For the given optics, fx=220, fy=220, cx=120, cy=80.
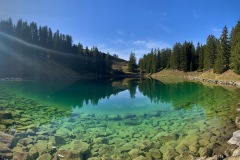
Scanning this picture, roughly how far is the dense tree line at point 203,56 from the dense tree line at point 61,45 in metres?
35.1

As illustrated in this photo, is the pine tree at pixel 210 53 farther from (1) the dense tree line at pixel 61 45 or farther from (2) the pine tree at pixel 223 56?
(1) the dense tree line at pixel 61 45

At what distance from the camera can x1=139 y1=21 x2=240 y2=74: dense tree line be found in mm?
67769

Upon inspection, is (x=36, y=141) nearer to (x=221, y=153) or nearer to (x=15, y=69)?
(x=221, y=153)

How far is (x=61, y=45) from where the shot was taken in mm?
136000

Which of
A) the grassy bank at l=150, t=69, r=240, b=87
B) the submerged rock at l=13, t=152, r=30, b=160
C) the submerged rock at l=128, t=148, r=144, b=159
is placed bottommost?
the submerged rock at l=128, t=148, r=144, b=159

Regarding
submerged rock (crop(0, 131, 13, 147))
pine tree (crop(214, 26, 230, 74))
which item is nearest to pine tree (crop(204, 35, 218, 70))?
pine tree (crop(214, 26, 230, 74))

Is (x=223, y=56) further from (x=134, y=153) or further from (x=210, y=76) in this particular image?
(x=134, y=153)

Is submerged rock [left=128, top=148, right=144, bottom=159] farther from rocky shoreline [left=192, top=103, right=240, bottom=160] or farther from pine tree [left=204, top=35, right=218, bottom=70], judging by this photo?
pine tree [left=204, top=35, right=218, bottom=70]

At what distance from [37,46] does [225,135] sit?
406ft

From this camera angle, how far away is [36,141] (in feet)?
50.0

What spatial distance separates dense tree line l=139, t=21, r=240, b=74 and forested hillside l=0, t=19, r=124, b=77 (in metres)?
35.9

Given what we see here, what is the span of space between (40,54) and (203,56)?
8577cm

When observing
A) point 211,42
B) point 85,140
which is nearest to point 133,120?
point 85,140

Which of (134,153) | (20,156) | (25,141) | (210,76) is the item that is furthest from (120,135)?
(210,76)
